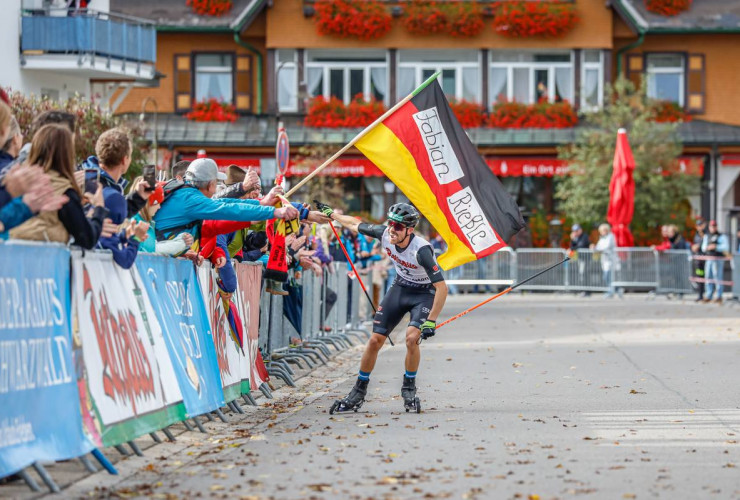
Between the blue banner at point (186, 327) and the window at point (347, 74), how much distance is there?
39094 millimetres

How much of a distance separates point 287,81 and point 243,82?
5.51 feet

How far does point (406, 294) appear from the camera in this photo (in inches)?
509

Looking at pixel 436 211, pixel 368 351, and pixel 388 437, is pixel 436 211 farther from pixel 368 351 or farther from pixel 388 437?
pixel 388 437

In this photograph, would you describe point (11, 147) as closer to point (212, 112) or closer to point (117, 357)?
point (117, 357)

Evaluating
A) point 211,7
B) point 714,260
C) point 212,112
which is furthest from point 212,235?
point 211,7

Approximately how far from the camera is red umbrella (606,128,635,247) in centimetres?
3834

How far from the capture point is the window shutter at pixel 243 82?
5081cm

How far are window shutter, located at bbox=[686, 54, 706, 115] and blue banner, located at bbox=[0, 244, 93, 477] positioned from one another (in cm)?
4461

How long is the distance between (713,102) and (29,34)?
25241 mm

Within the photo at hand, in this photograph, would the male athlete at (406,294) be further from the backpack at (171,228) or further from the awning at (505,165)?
the awning at (505,165)

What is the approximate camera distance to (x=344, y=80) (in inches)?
1981

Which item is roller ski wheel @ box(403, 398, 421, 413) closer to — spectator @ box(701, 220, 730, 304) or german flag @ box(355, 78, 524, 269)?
german flag @ box(355, 78, 524, 269)

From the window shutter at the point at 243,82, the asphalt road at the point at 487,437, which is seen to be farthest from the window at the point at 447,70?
the asphalt road at the point at 487,437

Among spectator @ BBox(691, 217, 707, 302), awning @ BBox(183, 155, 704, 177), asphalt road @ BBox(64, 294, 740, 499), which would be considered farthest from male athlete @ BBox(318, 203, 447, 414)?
awning @ BBox(183, 155, 704, 177)
